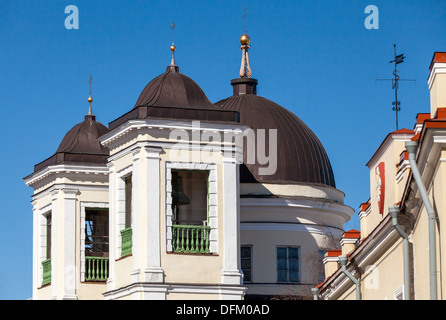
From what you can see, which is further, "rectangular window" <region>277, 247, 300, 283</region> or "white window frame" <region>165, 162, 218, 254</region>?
"rectangular window" <region>277, 247, 300, 283</region>

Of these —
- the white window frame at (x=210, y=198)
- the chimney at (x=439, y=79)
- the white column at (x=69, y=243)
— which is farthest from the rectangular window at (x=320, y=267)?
the chimney at (x=439, y=79)

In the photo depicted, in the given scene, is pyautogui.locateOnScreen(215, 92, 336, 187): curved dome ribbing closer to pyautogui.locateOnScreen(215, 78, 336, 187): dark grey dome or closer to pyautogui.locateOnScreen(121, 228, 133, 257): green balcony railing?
pyautogui.locateOnScreen(215, 78, 336, 187): dark grey dome

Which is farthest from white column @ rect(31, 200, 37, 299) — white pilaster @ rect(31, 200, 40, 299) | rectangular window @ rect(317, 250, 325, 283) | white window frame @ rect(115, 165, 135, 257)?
rectangular window @ rect(317, 250, 325, 283)

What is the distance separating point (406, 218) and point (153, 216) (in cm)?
Result: 1484

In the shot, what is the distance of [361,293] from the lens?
121ft

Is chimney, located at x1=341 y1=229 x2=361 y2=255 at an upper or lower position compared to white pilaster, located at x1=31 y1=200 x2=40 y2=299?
lower

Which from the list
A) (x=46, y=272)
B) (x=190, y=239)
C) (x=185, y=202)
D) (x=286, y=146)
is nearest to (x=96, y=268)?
(x=46, y=272)

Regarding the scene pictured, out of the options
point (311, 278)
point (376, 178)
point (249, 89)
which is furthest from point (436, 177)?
point (249, 89)

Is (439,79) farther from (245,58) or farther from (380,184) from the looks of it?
(245,58)

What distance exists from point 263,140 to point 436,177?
2987cm

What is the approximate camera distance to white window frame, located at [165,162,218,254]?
1731 inches

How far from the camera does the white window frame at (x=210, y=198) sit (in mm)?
43969

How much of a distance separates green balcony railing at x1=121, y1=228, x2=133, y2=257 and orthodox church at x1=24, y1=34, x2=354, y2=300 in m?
0.06

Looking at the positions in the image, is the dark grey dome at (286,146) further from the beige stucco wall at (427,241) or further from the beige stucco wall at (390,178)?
the beige stucco wall at (427,241)
